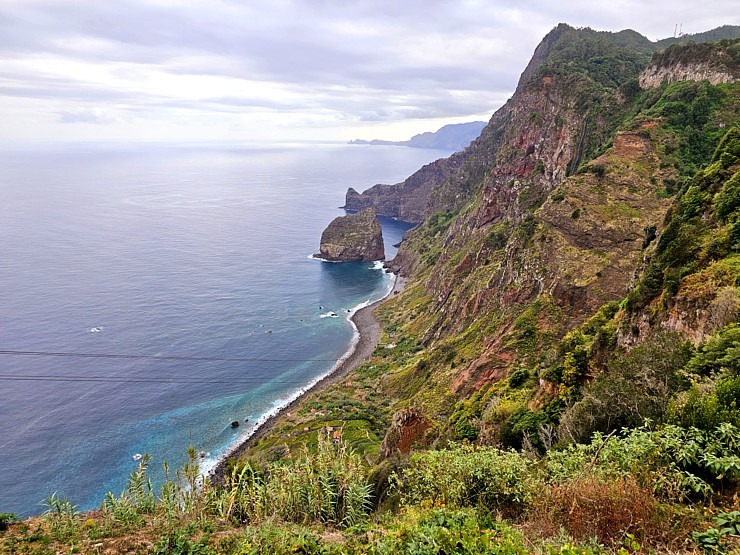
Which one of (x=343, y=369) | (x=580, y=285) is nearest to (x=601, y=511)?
(x=580, y=285)

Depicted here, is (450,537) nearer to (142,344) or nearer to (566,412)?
(566,412)

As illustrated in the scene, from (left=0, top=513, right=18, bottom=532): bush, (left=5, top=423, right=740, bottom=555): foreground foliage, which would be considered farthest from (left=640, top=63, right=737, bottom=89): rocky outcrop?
(left=0, top=513, right=18, bottom=532): bush

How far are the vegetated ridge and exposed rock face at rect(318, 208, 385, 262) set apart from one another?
82.4 metres

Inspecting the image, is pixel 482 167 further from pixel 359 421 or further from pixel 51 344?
pixel 51 344

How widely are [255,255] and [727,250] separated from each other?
140145mm

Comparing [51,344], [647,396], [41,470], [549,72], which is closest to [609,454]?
[647,396]

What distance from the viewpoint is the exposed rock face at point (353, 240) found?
153375 mm

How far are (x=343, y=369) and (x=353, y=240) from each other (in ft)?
252

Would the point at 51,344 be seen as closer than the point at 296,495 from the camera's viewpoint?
No

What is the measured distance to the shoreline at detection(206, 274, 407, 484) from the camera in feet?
198

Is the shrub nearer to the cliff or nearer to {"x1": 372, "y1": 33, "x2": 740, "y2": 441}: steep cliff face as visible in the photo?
the cliff

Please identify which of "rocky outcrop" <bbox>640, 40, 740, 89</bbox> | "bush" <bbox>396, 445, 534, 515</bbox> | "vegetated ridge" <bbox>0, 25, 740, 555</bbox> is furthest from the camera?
"rocky outcrop" <bbox>640, 40, 740, 89</bbox>

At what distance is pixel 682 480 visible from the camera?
9.52m

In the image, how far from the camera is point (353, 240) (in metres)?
155
